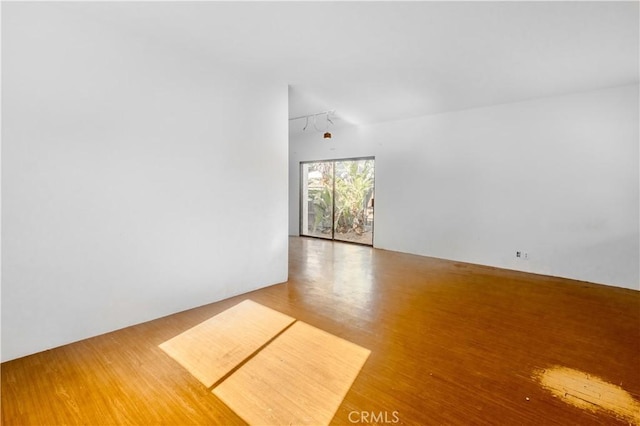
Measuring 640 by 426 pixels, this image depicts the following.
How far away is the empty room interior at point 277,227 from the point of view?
1.85 metres

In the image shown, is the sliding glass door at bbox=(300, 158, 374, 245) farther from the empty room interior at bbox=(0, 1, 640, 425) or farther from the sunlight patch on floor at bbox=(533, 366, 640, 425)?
the sunlight patch on floor at bbox=(533, 366, 640, 425)

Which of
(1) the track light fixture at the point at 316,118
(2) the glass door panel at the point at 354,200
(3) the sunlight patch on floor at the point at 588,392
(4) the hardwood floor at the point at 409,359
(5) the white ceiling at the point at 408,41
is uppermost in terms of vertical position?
(1) the track light fixture at the point at 316,118

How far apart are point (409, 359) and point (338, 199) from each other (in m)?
5.09

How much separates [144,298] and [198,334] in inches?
26.5

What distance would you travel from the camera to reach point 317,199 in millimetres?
7492

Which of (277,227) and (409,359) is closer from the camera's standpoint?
(409,359)

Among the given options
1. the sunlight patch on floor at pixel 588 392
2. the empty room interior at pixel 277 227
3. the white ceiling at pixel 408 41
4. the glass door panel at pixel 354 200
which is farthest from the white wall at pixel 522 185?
the sunlight patch on floor at pixel 588 392

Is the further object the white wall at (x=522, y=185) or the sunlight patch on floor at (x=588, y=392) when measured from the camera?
the white wall at (x=522, y=185)

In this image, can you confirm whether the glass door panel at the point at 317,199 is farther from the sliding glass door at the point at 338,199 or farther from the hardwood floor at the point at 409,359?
the hardwood floor at the point at 409,359

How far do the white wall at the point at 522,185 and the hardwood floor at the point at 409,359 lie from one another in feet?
2.26

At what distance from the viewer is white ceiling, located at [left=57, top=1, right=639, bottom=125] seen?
2.26 meters

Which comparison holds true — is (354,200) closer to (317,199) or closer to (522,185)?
(317,199)

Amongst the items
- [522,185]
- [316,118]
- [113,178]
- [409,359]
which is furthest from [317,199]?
[409,359]

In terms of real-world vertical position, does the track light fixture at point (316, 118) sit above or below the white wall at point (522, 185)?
above
